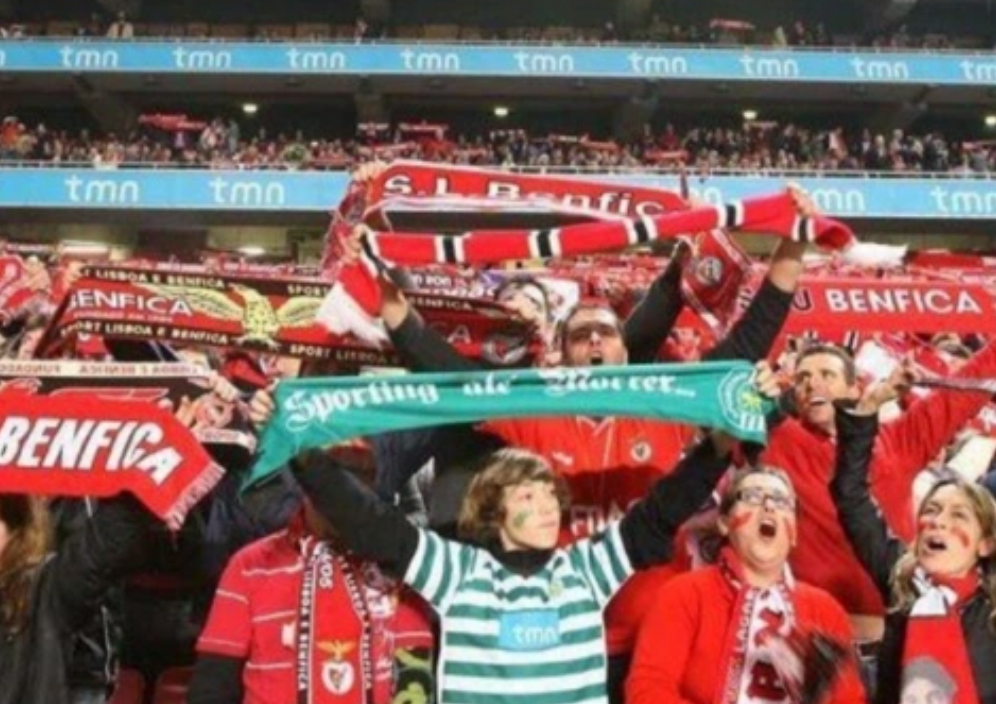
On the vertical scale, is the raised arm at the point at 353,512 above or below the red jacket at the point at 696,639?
above

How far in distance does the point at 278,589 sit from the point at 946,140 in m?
23.6

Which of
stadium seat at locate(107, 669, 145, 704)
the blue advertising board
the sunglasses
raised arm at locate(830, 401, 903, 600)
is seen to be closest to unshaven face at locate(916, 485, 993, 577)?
raised arm at locate(830, 401, 903, 600)

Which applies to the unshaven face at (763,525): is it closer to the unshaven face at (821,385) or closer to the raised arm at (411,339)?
the unshaven face at (821,385)

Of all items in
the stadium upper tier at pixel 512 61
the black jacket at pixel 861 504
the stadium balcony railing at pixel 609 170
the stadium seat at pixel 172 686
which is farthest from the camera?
the stadium upper tier at pixel 512 61

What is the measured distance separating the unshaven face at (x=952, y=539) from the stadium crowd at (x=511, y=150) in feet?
57.3

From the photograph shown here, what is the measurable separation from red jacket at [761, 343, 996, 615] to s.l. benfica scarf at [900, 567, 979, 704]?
15.9 inches

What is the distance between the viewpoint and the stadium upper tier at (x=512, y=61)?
21.9 m

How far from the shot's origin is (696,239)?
13.9 feet

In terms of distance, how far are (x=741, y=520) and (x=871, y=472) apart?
33.7 inches

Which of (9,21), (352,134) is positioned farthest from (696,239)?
(9,21)

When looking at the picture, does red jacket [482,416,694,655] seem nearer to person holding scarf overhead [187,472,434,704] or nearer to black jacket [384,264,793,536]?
black jacket [384,264,793,536]

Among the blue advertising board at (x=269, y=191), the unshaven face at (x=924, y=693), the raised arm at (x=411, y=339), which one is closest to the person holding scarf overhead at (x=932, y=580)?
the unshaven face at (x=924, y=693)

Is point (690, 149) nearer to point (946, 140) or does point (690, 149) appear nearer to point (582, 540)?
point (946, 140)

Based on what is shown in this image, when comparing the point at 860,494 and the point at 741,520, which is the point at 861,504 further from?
the point at 741,520
